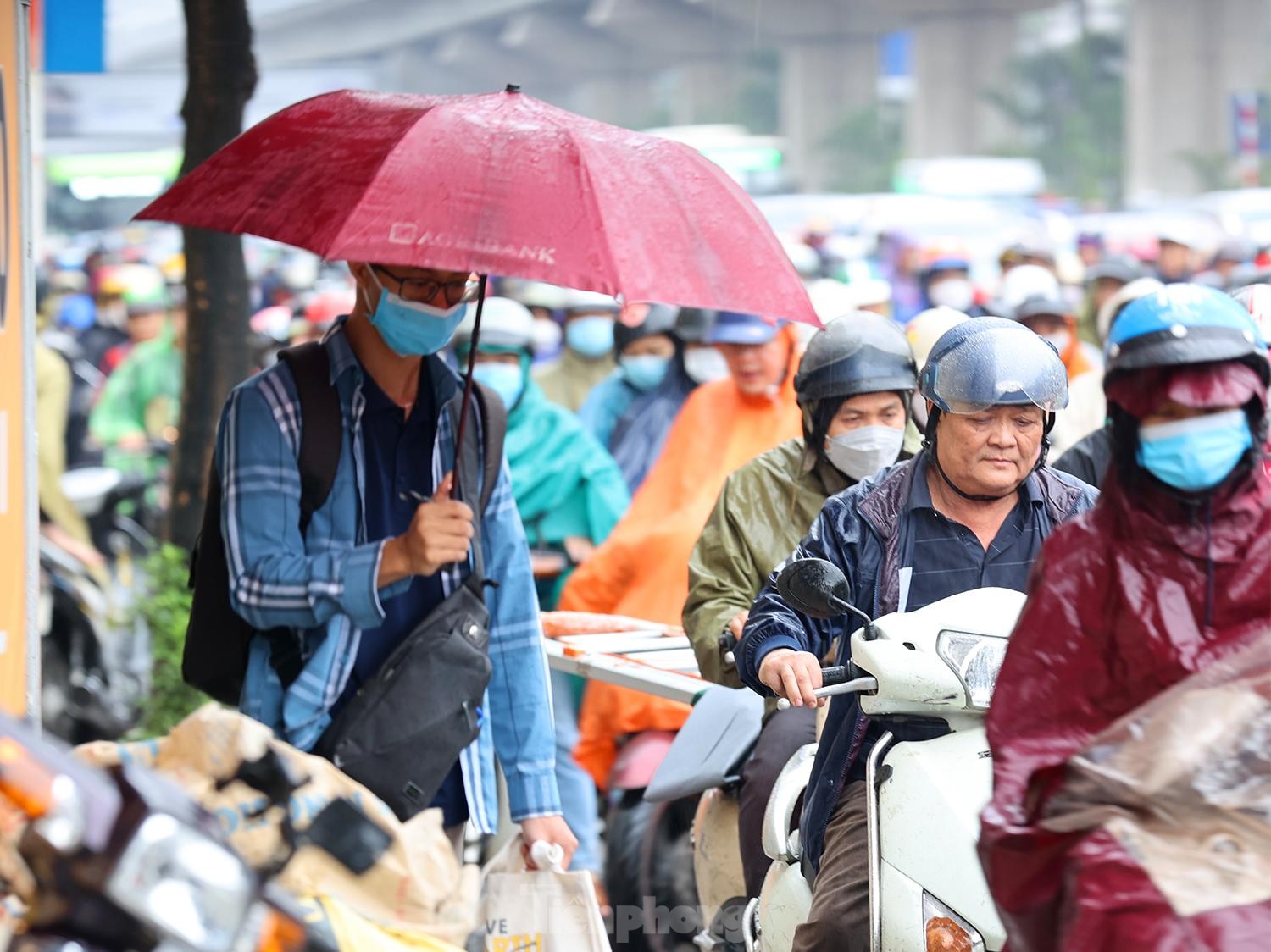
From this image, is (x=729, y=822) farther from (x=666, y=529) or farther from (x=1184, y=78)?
(x=1184, y=78)

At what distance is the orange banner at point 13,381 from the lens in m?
4.43

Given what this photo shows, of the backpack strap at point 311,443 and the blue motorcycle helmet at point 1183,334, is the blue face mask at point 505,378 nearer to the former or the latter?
the backpack strap at point 311,443

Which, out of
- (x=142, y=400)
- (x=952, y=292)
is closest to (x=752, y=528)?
(x=142, y=400)

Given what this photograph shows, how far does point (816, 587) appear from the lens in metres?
3.66

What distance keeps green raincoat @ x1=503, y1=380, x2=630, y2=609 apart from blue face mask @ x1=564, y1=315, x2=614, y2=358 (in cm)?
366

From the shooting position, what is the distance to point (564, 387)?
12461 mm

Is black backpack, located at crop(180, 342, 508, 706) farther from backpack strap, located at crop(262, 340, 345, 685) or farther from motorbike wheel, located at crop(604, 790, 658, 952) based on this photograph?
motorbike wheel, located at crop(604, 790, 658, 952)

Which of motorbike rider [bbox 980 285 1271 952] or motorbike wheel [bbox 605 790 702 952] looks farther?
motorbike wheel [bbox 605 790 702 952]

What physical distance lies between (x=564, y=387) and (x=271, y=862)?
384 inches

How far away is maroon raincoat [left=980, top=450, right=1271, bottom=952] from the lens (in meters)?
2.79

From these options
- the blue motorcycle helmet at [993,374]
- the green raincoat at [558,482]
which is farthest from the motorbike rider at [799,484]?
the green raincoat at [558,482]

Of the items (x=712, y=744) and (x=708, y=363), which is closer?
(x=712, y=744)

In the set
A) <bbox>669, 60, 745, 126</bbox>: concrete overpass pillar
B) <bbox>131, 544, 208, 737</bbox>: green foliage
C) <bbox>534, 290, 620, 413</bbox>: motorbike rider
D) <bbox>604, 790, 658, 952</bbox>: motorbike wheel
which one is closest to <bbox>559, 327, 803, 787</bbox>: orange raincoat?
<bbox>604, 790, 658, 952</bbox>: motorbike wheel

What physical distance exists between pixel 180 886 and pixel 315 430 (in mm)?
1794
